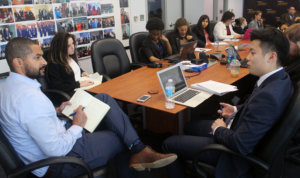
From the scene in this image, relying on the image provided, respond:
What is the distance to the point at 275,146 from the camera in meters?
1.30

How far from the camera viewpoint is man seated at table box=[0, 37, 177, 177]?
135 cm

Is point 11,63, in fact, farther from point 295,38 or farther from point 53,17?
point 53,17

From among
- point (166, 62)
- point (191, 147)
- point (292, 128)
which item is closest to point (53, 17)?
point (166, 62)

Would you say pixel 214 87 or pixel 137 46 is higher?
pixel 137 46

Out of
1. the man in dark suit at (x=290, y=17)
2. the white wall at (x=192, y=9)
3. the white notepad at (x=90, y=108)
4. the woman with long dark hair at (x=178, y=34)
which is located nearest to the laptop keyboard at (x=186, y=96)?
the white notepad at (x=90, y=108)

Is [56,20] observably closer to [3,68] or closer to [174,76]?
[3,68]

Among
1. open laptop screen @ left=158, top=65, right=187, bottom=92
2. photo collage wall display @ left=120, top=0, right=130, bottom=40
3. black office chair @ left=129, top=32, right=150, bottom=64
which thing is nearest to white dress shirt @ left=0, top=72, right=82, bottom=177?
open laptop screen @ left=158, top=65, right=187, bottom=92

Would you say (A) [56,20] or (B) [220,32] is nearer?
(A) [56,20]

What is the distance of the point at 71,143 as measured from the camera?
1.56 metres

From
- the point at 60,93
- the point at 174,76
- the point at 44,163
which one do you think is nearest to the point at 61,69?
the point at 60,93

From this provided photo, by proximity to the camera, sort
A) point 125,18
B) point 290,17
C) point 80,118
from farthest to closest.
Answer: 1. point 290,17
2. point 125,18
3. point 80,118

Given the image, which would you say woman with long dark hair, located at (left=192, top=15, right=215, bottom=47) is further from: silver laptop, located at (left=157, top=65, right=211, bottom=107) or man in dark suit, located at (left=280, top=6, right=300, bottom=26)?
man in dark suit, located at (left=280, top=6, right=300, bottom=26)

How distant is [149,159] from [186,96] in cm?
60

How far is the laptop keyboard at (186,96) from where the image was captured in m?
2.04
